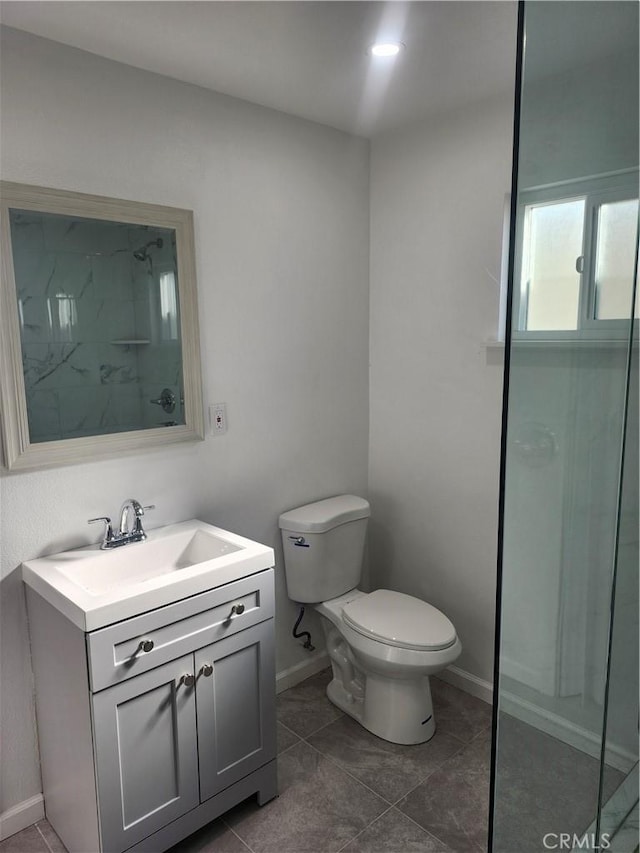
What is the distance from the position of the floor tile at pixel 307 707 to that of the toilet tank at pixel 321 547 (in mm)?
426

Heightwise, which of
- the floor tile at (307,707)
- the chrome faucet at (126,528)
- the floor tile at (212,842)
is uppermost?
the chrome faucet at (126,528)

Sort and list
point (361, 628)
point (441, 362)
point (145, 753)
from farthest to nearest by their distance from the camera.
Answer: point (441, 362), point (361, 628), point (145, 753)

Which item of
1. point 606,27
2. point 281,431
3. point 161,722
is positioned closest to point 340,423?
point 281,431

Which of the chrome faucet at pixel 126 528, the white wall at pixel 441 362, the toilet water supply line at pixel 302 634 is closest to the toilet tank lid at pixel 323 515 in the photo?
the white wall at pixel 441 362

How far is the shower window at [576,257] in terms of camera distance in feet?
3.51

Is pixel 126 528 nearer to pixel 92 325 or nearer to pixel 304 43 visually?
pixel 92 325

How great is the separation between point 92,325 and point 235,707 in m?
1.27

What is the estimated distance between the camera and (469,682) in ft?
8.70

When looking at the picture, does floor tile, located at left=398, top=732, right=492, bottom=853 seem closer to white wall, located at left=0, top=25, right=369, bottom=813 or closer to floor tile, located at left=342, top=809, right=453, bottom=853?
floor tile, located at left=342, top=809, right=453, bottom=853

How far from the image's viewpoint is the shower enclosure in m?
1.06

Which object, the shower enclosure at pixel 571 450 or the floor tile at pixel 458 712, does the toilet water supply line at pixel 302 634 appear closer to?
the floor tile at pixel 458 712

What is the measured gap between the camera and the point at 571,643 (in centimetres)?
124

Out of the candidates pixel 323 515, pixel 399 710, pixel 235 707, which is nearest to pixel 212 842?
pixel 235 707

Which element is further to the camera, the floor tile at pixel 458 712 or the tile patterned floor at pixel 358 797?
the floor tile at pixel 458 712
